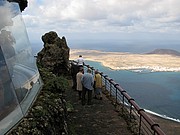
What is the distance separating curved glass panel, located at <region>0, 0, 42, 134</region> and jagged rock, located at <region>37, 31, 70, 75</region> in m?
9.07

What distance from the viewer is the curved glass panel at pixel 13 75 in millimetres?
5172

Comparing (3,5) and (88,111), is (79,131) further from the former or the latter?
(3,5)

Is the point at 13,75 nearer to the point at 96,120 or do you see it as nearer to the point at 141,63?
the point at 96,120

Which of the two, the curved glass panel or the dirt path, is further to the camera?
the dirt path

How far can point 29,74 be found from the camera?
7.68 meters

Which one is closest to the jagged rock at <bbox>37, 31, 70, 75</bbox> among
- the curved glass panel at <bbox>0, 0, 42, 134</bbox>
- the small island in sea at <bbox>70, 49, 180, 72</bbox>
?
the curved glass panel at <bbox>0, 0, 42, 134</bbox>

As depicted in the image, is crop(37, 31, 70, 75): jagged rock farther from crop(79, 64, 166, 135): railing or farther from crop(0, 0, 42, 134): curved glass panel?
crop(0, 0, 42, 134): curved glass panel

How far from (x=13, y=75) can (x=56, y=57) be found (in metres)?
11.8

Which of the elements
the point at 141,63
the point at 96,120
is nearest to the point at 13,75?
the point at 96,120

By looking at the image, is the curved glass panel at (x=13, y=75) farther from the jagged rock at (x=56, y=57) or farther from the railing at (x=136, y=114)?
the jagged rock at (x=56, y=57)

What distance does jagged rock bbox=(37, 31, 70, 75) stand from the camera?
17688 mm

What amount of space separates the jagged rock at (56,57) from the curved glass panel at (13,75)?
907 centimetres

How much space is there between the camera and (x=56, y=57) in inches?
701

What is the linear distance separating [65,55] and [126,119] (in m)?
8.32
